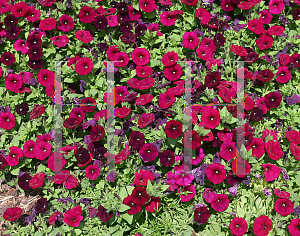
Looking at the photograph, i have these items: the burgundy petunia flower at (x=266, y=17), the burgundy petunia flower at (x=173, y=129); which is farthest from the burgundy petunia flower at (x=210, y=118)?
the burgundy petunia flower at (x=266, y=17)

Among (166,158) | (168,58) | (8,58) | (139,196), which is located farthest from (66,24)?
(139,196)

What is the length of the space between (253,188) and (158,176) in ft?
3.67

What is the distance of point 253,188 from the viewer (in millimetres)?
3338

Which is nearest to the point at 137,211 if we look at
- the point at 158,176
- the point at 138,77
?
the point at 158,176

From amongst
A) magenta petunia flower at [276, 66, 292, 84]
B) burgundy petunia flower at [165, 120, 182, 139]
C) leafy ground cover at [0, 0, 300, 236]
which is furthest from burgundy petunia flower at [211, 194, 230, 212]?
magenta petunia flower at [276, 66, 292, 84]

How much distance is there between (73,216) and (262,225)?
2003 mm

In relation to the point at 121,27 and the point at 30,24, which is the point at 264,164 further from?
the point at 30,24

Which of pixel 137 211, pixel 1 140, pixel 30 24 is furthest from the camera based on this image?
pixel 30 24

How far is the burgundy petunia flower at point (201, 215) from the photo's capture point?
3045 mm

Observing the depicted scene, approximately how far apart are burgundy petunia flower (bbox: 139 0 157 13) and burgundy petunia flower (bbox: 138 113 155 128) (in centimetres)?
136

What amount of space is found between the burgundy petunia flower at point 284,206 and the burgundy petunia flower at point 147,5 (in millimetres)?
2711

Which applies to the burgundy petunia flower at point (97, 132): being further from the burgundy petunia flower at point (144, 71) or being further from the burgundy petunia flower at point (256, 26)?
the burgundy petunia flower at point (256, 26)

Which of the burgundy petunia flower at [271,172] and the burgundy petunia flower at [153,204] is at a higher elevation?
the burgundy petunia flower at [271,172]

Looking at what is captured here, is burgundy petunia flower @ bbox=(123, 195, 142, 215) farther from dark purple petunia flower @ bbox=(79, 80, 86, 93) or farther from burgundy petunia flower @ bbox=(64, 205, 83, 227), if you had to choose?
dark purple petunia flower @ bbox=(79, 80, 86, 93)
